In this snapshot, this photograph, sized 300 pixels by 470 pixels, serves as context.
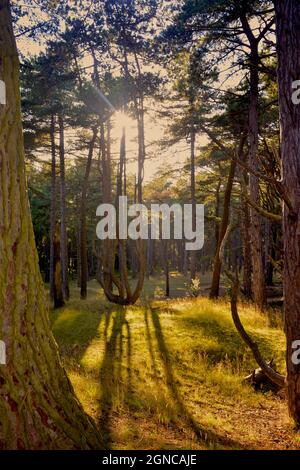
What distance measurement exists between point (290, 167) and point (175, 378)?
4.15 metres

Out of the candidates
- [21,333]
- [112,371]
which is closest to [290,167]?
[21,333]

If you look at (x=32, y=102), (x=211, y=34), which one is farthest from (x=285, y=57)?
(x=32, y=102)

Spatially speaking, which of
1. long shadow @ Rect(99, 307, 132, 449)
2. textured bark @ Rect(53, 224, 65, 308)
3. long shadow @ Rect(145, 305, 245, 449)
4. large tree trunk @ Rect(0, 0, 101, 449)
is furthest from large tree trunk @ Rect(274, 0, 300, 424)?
textured bark @ Rect(53, 224, 65, 308)

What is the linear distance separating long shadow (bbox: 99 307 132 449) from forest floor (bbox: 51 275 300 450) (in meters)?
0.01

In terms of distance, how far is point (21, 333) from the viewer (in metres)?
2.84

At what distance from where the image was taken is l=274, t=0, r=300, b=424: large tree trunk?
430cm

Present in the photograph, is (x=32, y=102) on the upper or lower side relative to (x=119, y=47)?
lower

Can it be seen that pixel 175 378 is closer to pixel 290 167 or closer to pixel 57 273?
pixel 290 167

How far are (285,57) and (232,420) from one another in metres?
4.80

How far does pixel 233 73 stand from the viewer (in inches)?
468

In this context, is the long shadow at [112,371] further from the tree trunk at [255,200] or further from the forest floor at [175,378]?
the tree trunk at [255,200]

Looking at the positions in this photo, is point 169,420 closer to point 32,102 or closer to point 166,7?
point 166,7

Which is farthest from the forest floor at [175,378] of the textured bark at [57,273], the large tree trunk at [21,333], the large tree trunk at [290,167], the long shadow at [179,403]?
the textured bark at [57,273]

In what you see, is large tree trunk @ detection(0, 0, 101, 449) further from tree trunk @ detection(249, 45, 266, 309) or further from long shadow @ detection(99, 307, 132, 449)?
tree trunk @ detection(249, 45, 266, 309)
